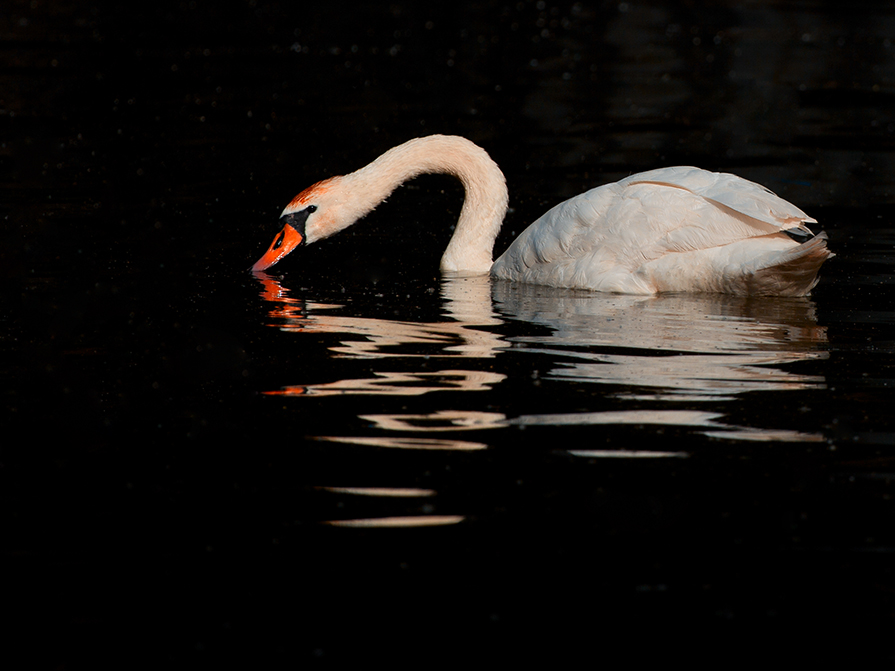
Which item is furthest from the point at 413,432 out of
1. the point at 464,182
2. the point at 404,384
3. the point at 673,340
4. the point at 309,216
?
the point at 464,182

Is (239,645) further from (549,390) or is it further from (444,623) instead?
(549,390)

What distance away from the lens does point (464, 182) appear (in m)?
10.3

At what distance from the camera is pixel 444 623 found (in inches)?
167

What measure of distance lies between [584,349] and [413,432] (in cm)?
169

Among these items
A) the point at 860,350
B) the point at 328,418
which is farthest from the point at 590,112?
the point at 328,418

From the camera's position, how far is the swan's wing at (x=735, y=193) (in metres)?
8.12

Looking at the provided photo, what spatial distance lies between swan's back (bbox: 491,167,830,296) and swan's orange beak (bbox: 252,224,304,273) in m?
2.06

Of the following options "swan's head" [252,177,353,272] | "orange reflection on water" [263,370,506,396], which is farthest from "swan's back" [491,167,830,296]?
"orange reflection on water" [263,370,506,396]

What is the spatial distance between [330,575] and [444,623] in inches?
20.8

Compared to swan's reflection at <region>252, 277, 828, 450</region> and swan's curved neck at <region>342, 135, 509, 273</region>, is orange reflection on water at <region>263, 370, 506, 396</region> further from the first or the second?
swan's curved neck at <region>342, 135, 509, 273</region>

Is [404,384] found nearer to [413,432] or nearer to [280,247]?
[413,432]

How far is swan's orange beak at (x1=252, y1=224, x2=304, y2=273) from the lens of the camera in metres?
9.73

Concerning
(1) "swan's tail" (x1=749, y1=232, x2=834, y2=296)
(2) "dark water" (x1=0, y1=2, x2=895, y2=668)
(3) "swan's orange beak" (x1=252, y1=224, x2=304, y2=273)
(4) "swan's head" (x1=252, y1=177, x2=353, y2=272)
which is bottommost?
(2) "dark water" (x1=0, y1=2, x2=895, y2=668)

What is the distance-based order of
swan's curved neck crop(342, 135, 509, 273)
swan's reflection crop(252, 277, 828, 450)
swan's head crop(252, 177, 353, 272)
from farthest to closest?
swan's curved neck crop(342, 135, 509, 273) → swan's head crop(252, 177, 353, 272) → swan's reflection crop(252, 277, 828, 450)
